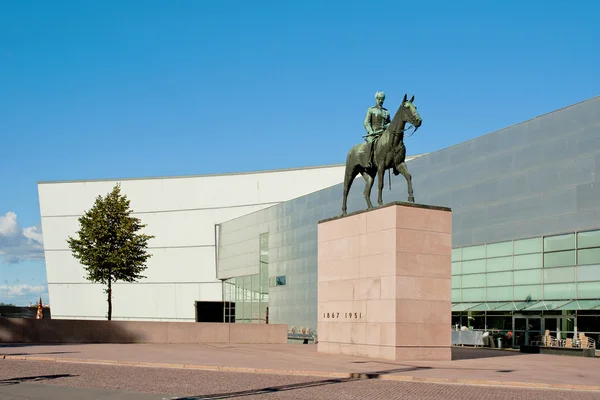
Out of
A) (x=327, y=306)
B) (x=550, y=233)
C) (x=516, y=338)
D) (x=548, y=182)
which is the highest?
(x=548, y=182)

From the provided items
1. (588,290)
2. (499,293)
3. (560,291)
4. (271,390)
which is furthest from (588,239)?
(271,390)

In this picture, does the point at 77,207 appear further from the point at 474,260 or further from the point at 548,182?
the point at 548,182

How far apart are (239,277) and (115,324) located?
124 feet

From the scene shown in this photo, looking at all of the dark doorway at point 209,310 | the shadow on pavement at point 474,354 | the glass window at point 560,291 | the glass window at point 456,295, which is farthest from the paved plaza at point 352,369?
the dark doorway at point 209,310

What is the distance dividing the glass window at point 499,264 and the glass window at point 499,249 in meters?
0.24

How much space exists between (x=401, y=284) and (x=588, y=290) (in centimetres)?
1591

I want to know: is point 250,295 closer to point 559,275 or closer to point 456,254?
point 456,254

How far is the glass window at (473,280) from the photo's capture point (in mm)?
45531

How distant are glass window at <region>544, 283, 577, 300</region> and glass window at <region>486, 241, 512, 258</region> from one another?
352cm

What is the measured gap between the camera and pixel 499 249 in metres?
43.9

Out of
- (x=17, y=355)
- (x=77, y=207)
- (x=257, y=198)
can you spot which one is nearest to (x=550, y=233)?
(x=17, y=355)

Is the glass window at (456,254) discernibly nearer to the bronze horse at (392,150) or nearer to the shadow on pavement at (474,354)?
the shadow on pavement at (474,354)

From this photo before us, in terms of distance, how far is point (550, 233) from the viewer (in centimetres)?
3991

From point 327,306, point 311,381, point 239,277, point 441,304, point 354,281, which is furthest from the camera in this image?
point 239,277
